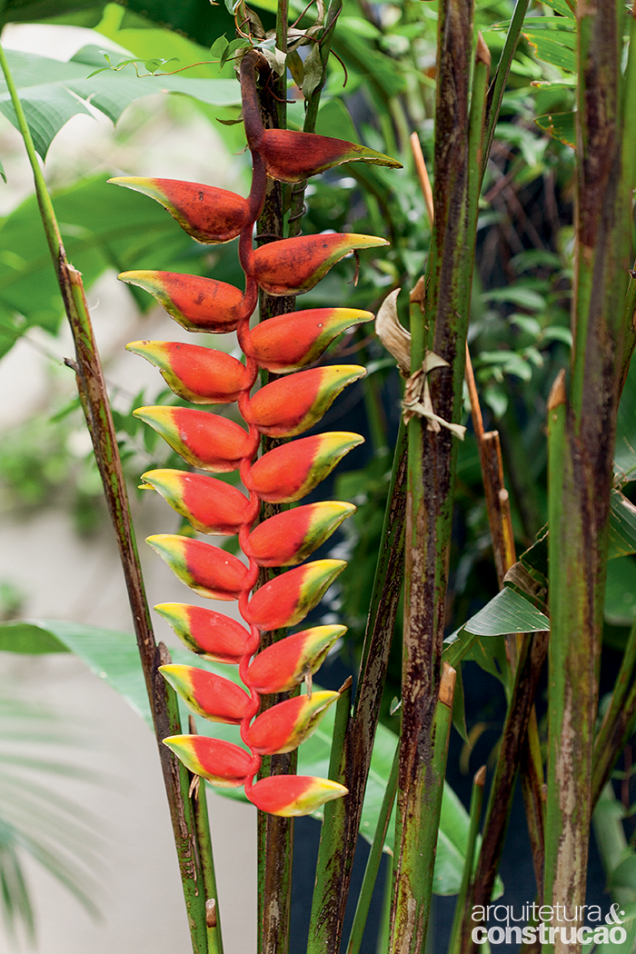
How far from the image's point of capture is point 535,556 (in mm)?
191

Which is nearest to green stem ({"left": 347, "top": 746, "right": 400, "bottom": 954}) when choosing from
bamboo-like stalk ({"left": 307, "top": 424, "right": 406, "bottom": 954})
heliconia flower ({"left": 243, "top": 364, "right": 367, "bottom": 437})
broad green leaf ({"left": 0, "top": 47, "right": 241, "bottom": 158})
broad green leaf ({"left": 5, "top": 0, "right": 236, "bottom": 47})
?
bamboo-like stalk ({"left": 307, "top": 424, "right": 406, "bottom": 954})

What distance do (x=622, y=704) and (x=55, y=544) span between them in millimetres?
1468

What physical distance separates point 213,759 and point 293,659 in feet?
0.11

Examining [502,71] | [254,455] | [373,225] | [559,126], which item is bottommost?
[254,455]

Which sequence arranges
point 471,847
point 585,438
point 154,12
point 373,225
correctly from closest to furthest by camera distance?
1. point 585,438
2. point 471,847
3. point 154,12
4. point 373,225

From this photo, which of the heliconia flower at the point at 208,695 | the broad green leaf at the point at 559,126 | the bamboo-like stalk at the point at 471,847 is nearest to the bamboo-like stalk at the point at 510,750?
the bamboo-like stalk at the point at 471,847

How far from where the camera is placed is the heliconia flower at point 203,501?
0.53ft

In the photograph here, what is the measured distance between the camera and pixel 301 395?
157 millimetres

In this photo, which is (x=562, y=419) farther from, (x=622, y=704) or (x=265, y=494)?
(x=622, y=704)

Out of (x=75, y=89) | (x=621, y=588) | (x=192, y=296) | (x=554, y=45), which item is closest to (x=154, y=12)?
(x=75, y=89)

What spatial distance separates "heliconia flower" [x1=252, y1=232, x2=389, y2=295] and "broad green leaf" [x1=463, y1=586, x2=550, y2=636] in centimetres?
11

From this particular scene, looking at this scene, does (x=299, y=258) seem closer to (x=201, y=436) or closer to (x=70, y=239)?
(x=201, y=436)

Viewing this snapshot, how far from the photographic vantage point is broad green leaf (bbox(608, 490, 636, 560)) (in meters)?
0.21

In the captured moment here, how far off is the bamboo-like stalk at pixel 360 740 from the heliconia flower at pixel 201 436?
0.16 feet
